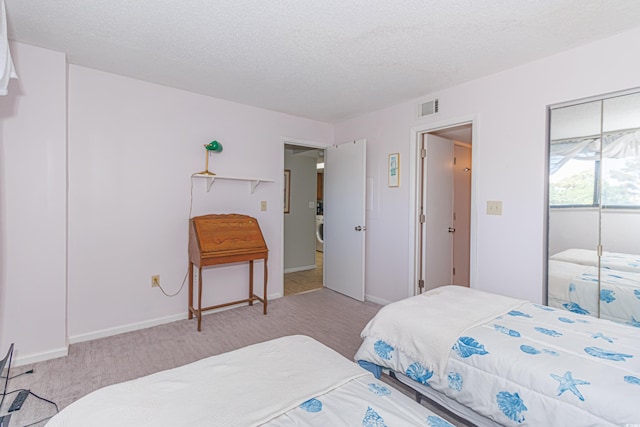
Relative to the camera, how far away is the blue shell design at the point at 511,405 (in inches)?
49.4

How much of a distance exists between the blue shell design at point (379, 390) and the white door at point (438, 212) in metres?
2.58

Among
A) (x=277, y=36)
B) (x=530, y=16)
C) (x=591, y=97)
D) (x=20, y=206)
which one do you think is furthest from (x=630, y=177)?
(x=20, y=206)

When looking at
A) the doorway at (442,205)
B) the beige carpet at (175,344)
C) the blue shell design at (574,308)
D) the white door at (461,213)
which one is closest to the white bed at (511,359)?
the blue shell design at (574,308)

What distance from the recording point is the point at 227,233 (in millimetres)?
3145

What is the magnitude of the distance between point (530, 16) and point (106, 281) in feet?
12.6

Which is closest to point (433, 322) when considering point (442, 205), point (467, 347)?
point (467, 347)

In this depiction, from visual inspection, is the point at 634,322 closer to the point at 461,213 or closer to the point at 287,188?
the point at 461,213

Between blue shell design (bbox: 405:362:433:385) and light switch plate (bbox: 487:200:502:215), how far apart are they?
171 centimetres

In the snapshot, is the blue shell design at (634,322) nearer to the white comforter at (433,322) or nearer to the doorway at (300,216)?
the white comforter at (433,322)

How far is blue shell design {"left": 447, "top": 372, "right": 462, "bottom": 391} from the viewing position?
1459 millimetres

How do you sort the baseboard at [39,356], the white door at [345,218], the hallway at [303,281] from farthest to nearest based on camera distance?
the hallway at [303,281] → the white door at [345,218] → the baseboard at [39,356]

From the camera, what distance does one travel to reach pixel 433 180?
11.8ft

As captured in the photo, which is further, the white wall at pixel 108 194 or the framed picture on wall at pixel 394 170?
the framed picture on wall at pixel 394 170

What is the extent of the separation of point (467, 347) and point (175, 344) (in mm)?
2360
